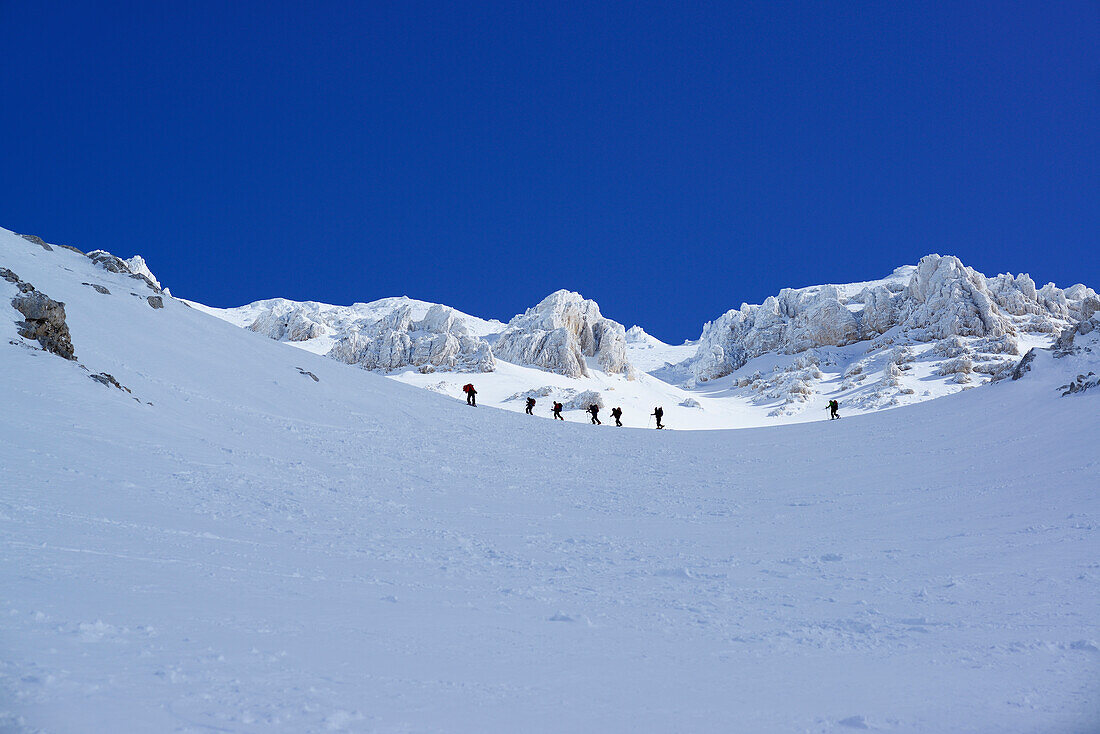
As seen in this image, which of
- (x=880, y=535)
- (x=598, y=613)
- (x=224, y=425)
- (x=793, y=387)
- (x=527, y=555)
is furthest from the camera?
(x=793, y=387)

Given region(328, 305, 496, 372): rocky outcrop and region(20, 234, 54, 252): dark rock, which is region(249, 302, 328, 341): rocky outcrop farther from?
region(20, 234, 54, 252): dark rock

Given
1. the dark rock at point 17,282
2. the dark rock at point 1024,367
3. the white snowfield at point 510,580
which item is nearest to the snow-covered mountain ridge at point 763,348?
the dark rock at point 1024,367

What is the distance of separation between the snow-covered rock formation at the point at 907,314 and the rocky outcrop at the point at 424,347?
1842 inches

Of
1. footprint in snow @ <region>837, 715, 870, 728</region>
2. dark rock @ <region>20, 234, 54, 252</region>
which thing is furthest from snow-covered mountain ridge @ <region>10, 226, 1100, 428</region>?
footprint in snow @ <region>837, 715, 870, 728</region>

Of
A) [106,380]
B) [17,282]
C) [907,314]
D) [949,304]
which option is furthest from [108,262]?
[907,314]

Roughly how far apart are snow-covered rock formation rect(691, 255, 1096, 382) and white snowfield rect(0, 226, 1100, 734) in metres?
81.4

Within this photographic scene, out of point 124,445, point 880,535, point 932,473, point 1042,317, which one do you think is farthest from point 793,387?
point 124,445

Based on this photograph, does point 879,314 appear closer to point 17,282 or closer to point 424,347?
point 424,347

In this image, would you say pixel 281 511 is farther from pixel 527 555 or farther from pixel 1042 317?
pixel 1042 317

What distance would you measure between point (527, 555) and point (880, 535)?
6.33 metres

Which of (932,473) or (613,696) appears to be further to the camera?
(932,473)

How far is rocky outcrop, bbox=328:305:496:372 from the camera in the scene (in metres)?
78.3

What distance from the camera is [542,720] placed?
4.75 m

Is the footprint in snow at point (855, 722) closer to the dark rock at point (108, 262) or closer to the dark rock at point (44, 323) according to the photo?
the dark rock at point (44, 323)
